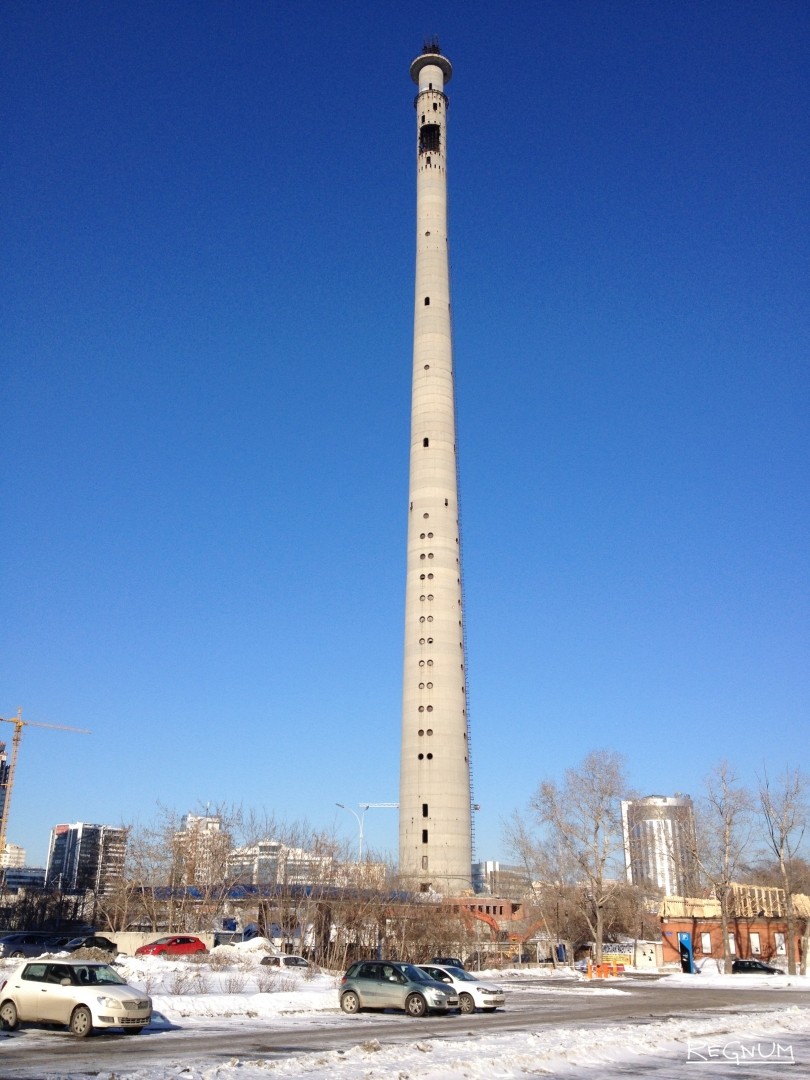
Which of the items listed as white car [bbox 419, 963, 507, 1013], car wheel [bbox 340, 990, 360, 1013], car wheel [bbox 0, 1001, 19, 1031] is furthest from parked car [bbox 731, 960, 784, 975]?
car wheel [bbox 0, 1001, 19, 1031]

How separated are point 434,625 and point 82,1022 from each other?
64328 millimetres

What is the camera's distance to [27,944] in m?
46.3

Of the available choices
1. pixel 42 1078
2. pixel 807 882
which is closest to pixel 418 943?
pixel 42 1078

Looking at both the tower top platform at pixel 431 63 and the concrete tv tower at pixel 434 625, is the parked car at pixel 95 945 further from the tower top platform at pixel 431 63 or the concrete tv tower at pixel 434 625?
the tower top platform at pixel 431 63

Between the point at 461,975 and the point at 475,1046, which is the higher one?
the point at 461,975

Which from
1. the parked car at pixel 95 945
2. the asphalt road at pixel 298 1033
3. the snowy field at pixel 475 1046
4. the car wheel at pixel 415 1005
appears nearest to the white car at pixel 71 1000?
the asphalt road at pixel 298 1033

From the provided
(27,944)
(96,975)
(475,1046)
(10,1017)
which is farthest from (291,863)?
(475,1046)

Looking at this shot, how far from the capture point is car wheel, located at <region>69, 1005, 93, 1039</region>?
19.5m

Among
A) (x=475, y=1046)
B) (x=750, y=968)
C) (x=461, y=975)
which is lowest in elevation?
(x=750, y=968)

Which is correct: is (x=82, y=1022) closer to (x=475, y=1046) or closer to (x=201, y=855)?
(x=475, y=1046)

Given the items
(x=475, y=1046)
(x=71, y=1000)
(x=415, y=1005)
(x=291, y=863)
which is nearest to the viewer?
(x=475, y=1046)

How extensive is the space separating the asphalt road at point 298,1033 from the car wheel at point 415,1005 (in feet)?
1.18

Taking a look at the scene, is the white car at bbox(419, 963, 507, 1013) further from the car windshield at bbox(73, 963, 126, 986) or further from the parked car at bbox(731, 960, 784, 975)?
the parked car at bbox(731, 960, 784, 975)

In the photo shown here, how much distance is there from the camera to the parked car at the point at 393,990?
25.4 metres
